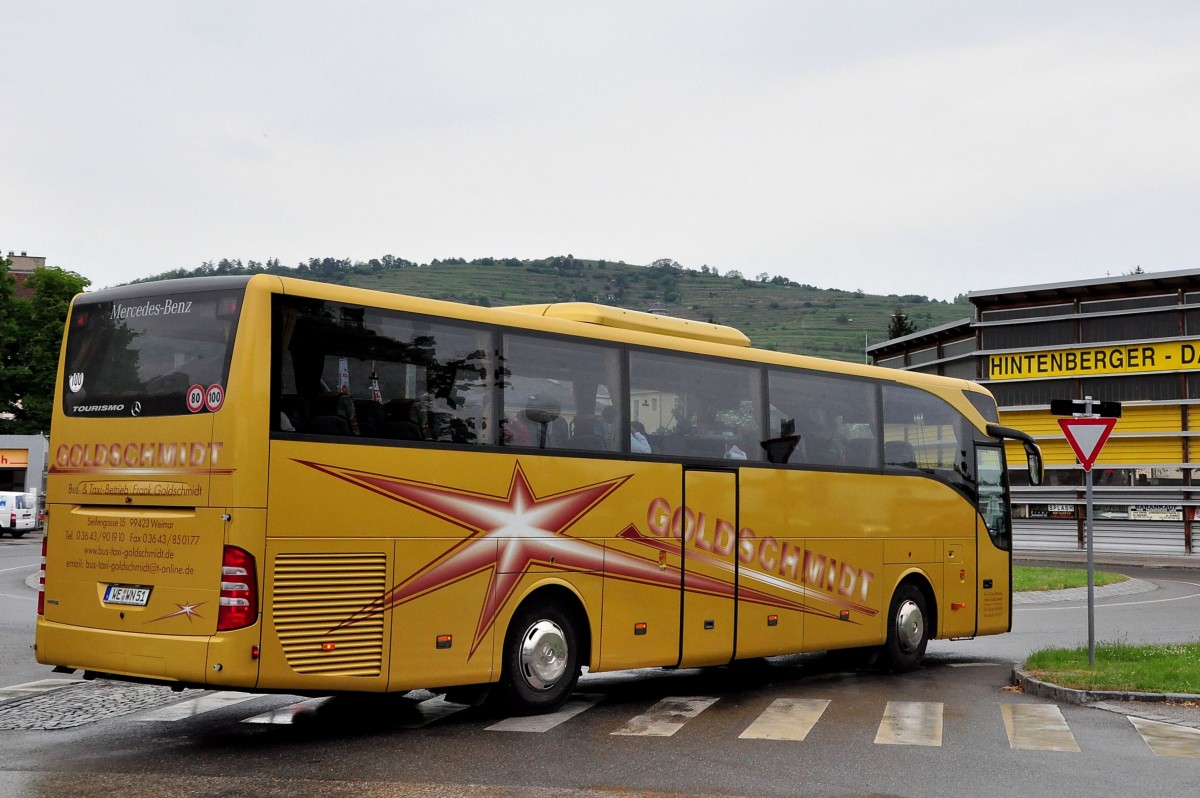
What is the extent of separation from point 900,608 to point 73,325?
9903mm

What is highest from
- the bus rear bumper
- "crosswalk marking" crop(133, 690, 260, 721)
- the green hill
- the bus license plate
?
the green hill

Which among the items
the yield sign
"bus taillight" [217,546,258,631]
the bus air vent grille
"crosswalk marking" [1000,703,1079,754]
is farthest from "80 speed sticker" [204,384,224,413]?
the yield sign

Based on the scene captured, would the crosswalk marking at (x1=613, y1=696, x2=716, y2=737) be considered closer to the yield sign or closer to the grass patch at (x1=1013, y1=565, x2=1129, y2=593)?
the yield sign

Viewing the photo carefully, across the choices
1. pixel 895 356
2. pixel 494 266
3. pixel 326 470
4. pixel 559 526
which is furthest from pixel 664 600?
pixel 494 266

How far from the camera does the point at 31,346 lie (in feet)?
230

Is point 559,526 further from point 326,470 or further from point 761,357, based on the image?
point 761,357

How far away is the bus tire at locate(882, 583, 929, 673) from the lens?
15711 mm

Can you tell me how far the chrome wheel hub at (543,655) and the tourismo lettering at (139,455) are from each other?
3.33m

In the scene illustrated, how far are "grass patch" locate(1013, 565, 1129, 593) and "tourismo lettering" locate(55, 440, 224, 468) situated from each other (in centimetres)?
2161

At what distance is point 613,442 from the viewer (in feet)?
40.2

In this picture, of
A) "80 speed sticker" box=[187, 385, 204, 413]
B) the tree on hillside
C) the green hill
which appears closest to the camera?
"80 speed sticker" box=[187, 385, 204, 413]

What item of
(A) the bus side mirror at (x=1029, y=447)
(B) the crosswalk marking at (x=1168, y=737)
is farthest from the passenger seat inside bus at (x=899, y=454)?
(B) the crosswalk marking at (x=1168, y=737)

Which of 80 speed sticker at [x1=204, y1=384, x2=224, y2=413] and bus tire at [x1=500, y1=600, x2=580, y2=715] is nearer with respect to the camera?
80 speed sticker at [x1=204, y1=384, x2=224, y2=413]

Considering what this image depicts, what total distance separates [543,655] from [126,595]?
3542mm
